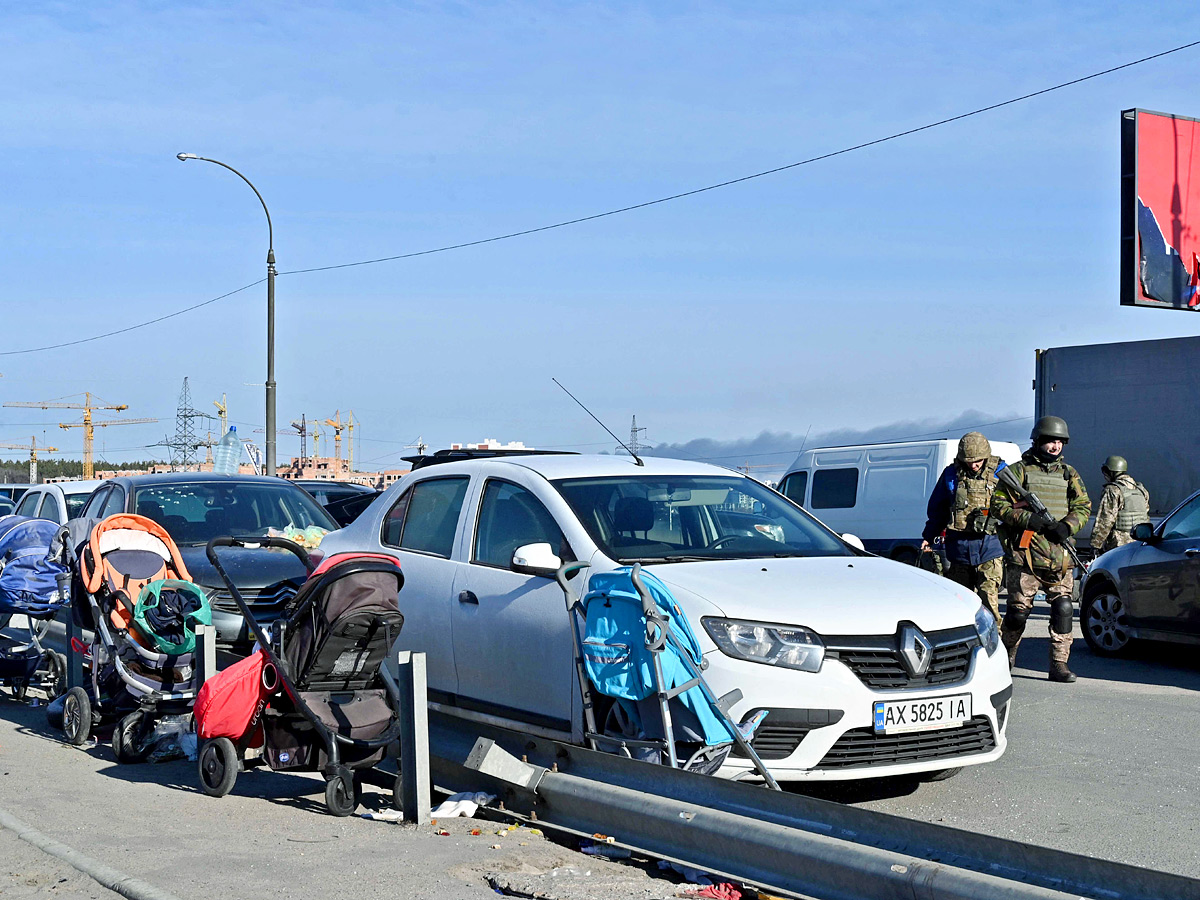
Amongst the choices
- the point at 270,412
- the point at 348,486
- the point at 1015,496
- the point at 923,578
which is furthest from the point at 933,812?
the point at 270,412

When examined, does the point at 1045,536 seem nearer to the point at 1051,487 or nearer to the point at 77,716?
the point at 1051,487

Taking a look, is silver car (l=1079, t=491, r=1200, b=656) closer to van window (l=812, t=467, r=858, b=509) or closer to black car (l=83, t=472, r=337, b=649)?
black car (l=83, t=472, r=337, b=649)

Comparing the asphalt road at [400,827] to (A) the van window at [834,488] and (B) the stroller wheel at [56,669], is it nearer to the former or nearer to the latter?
(B) the stroller wheel at [56,669]

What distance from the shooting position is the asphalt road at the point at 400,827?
491 cm

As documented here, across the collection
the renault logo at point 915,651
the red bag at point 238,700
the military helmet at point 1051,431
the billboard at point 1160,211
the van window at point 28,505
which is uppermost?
the billboard at point 1160,211

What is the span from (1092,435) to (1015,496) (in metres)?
9.04

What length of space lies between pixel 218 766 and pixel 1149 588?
7896mm

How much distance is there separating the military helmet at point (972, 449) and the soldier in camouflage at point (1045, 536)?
25 centimetres

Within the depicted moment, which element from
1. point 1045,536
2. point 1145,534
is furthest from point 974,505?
point 1145,534

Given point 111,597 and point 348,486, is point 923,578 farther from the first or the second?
point 348,486

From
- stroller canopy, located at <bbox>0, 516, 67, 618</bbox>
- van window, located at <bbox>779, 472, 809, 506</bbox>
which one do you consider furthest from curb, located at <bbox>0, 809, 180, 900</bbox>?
van window, located at <bbox>779, 472, 809, 506</bbox>

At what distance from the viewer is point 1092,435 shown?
18203 mm

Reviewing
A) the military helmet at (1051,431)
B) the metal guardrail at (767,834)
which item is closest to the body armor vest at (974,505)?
the military helmet at (1051,431)

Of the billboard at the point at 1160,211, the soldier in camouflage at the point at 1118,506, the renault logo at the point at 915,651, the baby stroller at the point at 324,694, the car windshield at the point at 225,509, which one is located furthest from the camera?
the billboard at the point at 1160,211
